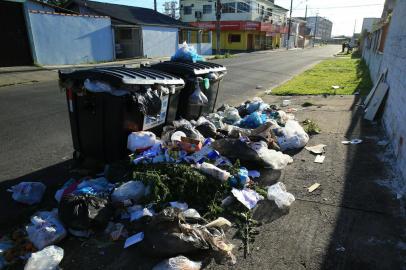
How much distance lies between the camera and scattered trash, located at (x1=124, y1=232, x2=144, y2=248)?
108 inches

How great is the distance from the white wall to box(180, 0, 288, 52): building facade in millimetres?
18042

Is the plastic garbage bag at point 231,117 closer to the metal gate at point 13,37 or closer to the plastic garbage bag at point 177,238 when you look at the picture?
the plastic garbage bag at point 177,238

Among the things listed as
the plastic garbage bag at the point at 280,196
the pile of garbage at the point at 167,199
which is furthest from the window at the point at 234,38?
the plastic garbage bag at the point at 280,196

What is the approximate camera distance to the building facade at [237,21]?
48.2m

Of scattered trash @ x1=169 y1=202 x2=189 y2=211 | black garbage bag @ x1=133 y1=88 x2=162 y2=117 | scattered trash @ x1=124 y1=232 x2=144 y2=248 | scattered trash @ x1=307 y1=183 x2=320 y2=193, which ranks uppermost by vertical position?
black garbage bag @ x1=133 y1=88 x2=162 y2=117

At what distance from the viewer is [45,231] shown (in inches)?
110

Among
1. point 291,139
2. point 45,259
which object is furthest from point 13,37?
point 45,259

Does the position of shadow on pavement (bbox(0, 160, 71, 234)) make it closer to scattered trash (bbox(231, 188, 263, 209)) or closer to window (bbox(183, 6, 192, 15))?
scattered trash (bbox(231, 188, 263, 209))

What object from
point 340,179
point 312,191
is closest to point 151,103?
point 312,191

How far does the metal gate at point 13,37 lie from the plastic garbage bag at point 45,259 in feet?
55.8

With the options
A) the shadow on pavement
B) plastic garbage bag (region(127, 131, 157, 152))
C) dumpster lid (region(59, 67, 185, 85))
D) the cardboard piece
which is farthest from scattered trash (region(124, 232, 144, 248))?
the cardboard piece

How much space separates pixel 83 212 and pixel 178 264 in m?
1.03

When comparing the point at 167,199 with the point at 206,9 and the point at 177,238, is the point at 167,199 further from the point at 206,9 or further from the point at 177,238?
the point at 206,9

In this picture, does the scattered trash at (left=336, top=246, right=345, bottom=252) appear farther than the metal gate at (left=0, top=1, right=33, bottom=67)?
No
